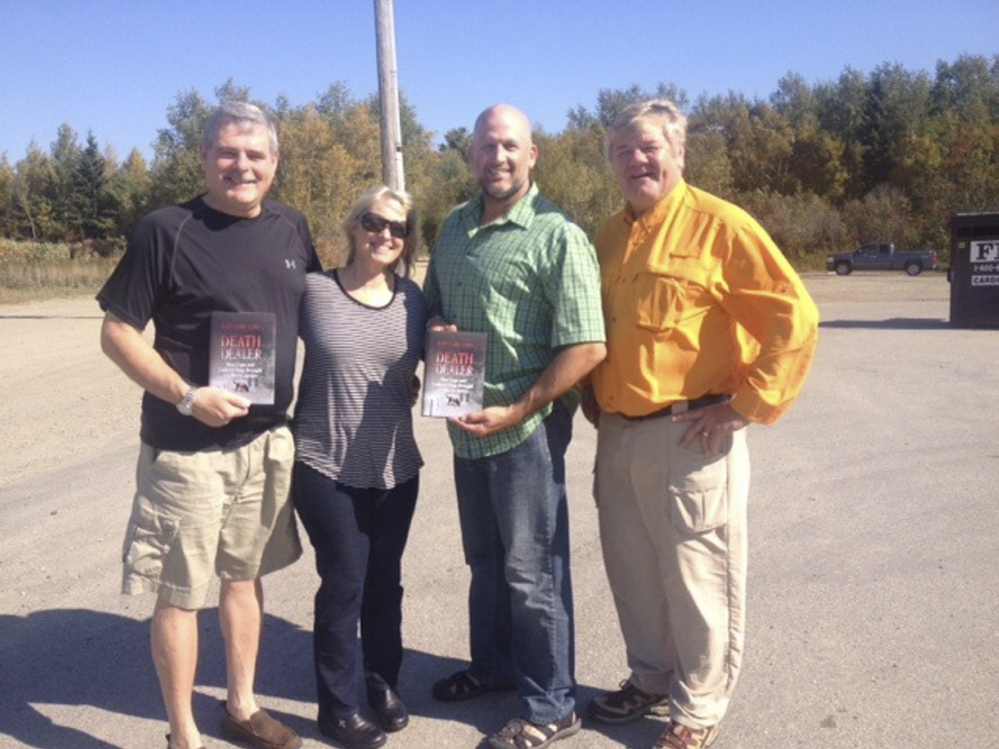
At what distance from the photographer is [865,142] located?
61250mm

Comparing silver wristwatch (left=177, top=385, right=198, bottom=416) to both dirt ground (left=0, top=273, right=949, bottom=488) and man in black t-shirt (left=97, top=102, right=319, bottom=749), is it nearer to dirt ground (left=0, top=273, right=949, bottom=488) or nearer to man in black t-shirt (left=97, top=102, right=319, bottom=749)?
man in black t-shirt (left=97, top=102, right=319, bottom=749)

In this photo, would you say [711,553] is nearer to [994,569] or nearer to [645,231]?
[645,231]

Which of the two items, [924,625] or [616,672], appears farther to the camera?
[924,625]

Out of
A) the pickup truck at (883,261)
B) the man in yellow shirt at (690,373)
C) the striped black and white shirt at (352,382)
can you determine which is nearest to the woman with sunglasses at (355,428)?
the striped black and white shirt at (352,382)

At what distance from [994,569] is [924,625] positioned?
0.92 metres

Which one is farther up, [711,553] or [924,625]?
[711,553]

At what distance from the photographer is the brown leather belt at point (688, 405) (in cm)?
340

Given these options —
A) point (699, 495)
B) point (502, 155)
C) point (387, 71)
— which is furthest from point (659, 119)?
point (387, 71)

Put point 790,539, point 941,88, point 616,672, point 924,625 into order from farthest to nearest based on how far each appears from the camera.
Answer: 1. point 941,88
2. point 790,539
3. point 924,625
4. point 616,672

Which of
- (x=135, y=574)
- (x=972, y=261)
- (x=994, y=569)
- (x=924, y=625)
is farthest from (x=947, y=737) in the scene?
(x=972, y=261)

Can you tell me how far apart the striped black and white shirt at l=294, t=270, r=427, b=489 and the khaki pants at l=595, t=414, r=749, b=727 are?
80 centimetres

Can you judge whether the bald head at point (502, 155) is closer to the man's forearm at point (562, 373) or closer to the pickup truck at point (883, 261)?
the man's forearm at point (562, 373)

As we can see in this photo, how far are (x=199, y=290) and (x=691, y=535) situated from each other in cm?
187

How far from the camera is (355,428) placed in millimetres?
3457
